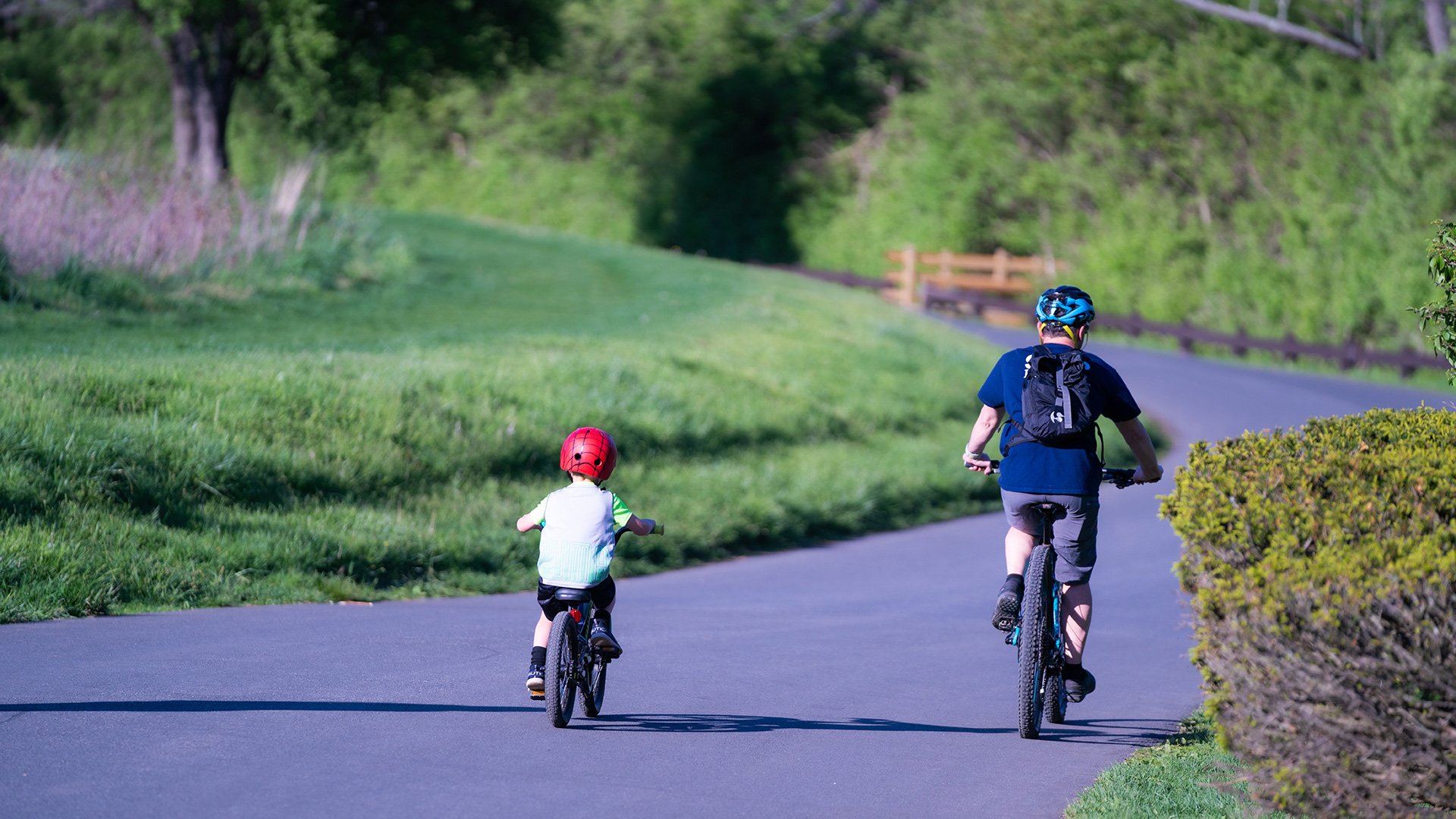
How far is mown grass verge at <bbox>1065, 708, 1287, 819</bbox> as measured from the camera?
18.3ft

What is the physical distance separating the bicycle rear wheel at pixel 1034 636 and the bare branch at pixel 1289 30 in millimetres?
32161

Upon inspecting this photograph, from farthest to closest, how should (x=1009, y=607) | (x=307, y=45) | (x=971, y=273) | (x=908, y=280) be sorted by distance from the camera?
(x=971, y=273) < (x=908, y=280) < (x=307, y=45) < (x=1009, y=607)

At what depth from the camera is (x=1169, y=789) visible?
5957 millimetres

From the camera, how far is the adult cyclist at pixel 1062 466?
6789 millimetres

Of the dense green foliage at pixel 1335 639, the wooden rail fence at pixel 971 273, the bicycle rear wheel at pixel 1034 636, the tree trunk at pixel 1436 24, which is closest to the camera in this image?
the dense green foliage at pixel 1335 639

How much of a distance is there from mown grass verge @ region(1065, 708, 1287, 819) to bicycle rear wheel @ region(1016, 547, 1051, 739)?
465 millimetres

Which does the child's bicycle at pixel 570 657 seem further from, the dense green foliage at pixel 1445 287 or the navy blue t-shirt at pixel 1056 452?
the dense green foliage at pixel 1445 287

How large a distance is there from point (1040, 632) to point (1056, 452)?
810 millimetres

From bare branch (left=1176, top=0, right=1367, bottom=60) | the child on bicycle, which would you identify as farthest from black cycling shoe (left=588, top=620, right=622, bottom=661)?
bare branch (left=1176, top=0, right=1367, bottom=60)

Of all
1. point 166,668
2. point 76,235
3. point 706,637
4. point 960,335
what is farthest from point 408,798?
point 960,335

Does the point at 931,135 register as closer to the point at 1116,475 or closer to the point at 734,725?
the point at 1116,475

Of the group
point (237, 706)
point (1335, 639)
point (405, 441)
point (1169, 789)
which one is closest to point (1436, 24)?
point (405, 441)

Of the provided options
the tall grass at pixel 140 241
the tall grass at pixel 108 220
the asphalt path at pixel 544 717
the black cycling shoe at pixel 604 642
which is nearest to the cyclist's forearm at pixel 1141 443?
the asphalt path at pixel 544 717

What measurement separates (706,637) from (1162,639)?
3192mm
